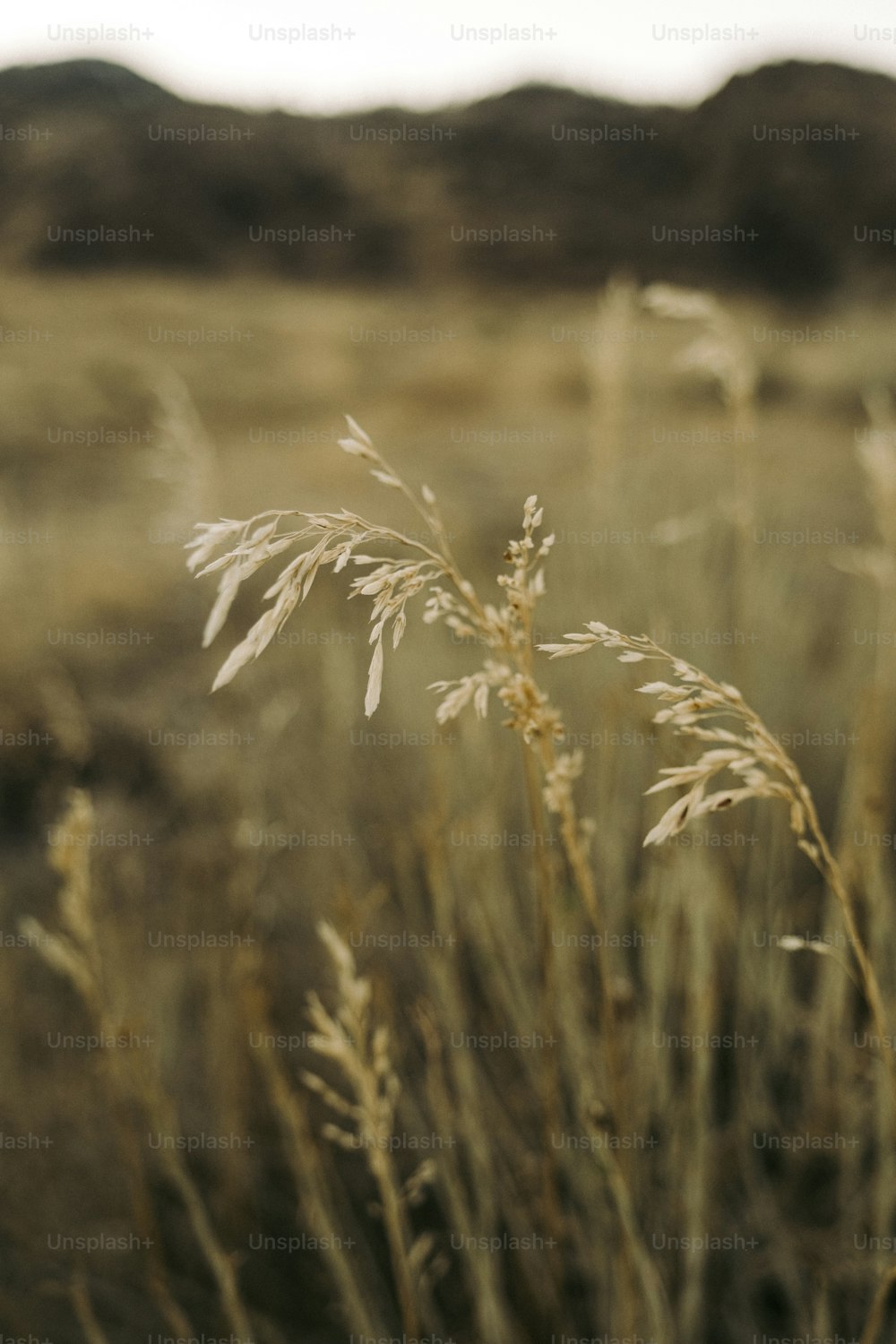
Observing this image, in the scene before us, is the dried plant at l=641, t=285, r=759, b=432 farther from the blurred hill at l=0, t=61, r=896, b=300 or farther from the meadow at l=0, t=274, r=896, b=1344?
the blurred hill at l=0, t=61, r=896, b=300

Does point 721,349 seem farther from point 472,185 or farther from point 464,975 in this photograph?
point 472,185

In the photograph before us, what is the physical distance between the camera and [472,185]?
24.7m

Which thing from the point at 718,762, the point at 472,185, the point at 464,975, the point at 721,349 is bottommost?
the point at 464,975

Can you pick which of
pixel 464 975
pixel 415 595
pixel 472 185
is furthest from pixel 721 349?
pixel 472 185

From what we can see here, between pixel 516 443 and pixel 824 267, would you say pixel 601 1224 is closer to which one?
pixel 516 443

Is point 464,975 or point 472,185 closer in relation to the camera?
point 464,975

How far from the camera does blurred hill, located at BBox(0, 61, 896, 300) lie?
801 inches

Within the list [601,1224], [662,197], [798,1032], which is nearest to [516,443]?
[798,1032]

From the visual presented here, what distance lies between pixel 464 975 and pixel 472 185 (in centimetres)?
2695

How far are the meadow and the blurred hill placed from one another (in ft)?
61.1

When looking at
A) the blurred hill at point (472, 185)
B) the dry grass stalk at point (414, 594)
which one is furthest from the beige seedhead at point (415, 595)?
the blurred hill at point (472, 185)

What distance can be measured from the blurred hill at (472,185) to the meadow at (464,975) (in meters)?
18.6

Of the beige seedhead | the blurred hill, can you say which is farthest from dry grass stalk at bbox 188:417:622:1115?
the blurred hill

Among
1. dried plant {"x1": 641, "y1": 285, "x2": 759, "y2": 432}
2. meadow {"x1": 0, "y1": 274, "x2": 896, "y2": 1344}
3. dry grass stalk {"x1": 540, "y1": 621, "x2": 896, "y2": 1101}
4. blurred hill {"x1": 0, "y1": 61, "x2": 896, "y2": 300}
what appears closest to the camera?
dry grass stalk {"x1": 540, "y1": 621, "x2": 896, "y2": 1101}
